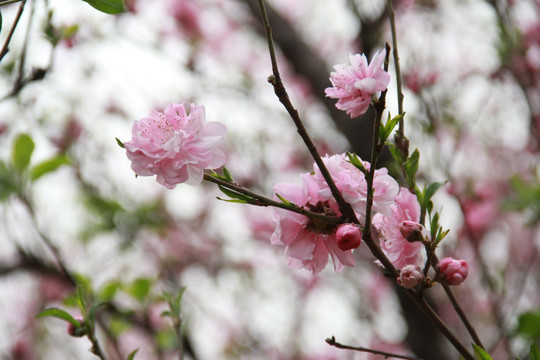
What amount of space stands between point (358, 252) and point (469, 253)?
40.5 inches

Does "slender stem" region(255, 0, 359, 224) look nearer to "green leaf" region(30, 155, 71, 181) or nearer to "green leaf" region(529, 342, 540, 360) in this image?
"green leaf" region(529, 342, 540, 360)

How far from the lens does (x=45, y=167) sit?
1.76 m

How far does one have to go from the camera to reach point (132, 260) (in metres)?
3.18

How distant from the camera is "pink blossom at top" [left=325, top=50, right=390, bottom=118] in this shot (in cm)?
75

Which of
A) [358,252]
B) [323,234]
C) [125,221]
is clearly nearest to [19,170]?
[125,221]

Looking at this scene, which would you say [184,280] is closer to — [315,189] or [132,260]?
[132,260]

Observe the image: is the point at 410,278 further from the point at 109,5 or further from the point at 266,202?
the point at 109,5

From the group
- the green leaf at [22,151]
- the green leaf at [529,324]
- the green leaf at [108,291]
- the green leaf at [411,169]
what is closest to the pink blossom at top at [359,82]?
the green leaf at [411,169]

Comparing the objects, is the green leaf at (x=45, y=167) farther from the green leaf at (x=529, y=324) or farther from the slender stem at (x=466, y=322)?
the green leaf at (x=529, y=324)

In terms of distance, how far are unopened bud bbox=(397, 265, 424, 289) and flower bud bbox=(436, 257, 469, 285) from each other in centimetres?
7

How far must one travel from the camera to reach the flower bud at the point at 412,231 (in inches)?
30.3

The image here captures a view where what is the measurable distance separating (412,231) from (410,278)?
8 cm

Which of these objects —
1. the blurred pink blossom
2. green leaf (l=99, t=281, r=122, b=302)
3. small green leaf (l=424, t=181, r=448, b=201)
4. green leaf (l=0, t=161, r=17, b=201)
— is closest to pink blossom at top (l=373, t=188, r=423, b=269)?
small green leaf (l=424, t=181, r=448, b=201)

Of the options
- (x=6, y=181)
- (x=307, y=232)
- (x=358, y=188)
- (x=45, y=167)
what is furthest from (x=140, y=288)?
(x=358, y=188)
